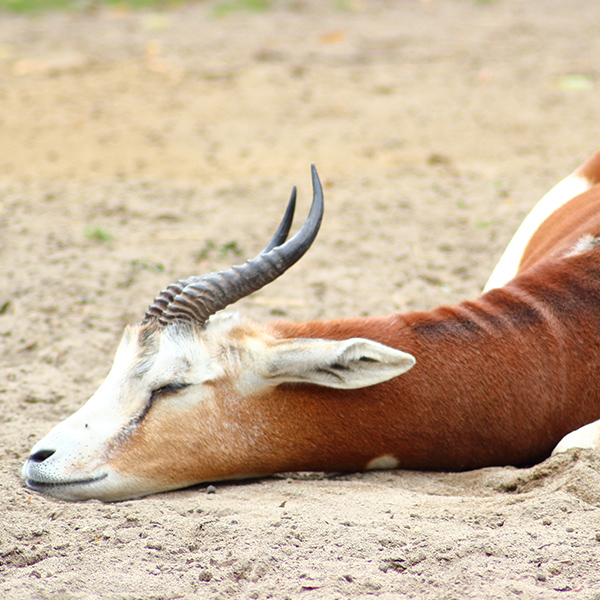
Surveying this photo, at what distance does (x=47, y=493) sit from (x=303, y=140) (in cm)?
648

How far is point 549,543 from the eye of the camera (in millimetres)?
2953

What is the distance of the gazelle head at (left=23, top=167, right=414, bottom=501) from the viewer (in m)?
3.47

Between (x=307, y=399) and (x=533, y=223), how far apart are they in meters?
2.42

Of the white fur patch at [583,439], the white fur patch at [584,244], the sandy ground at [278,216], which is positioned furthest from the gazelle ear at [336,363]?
the white fur patch at [584,244]

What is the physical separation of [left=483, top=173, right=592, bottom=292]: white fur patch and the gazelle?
1.32 meters

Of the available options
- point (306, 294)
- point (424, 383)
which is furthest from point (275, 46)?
point (424, 383)

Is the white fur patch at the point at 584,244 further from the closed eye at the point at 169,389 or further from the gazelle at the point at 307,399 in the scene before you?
the closed eye at the point at 169,389

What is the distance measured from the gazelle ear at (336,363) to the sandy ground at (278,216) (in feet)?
1.41

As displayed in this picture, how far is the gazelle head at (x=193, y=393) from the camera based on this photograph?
3475mm

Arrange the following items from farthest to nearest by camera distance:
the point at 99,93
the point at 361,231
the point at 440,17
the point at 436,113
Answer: the point at 440,17 → the point at 99,93 → the point at 436,113 → the point at 361,231

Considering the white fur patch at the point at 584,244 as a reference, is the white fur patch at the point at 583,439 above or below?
below

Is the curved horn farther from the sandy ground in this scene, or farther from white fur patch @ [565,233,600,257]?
white fur patch @ [565,233,600,257]

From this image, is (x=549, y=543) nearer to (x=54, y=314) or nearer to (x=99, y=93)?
(x=54, y=314)

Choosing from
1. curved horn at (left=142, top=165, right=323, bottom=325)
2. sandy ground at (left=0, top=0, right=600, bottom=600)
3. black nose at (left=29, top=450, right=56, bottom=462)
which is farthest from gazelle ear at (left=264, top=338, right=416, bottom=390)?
black nose at (left=29, top=450, right=56, bottom=462)
